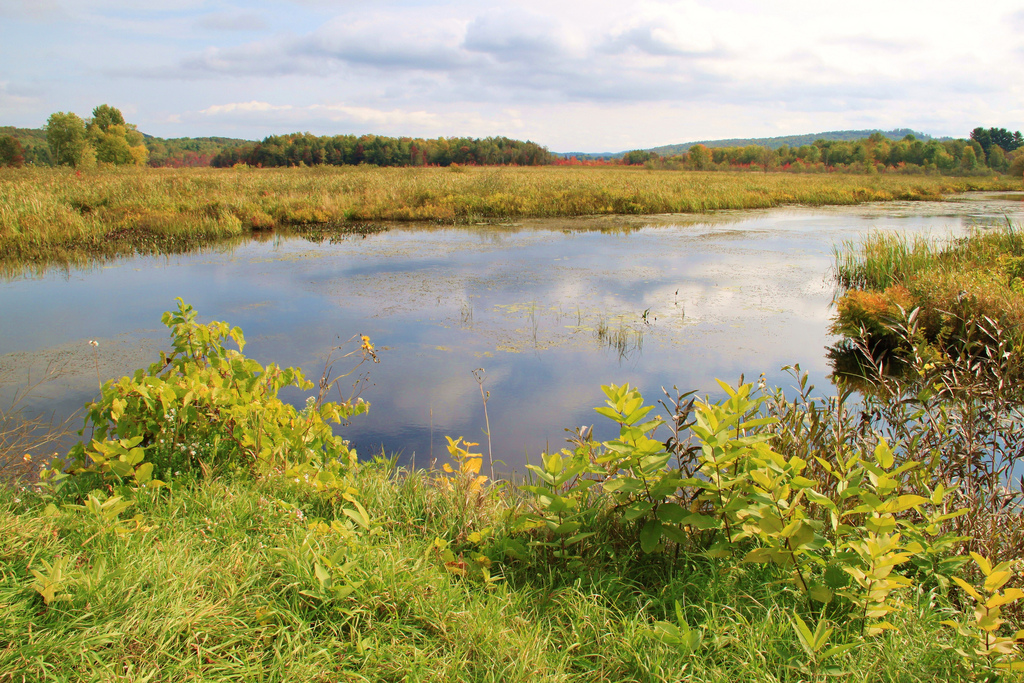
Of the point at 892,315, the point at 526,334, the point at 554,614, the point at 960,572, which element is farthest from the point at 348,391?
the point at 892,315

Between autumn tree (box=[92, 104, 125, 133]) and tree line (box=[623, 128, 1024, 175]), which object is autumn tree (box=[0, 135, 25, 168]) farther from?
tree line (box=[623, 128, 1024, 175])

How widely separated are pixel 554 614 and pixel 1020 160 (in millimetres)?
64158

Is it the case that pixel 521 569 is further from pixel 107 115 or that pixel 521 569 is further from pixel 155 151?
pixel 155 151

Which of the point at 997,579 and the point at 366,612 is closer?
the point at 997,579

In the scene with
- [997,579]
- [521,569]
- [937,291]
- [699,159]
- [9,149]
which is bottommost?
[521,569]

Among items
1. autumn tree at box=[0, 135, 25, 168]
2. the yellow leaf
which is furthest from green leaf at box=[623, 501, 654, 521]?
autumn tree at box=[0, 135, 25, 168]

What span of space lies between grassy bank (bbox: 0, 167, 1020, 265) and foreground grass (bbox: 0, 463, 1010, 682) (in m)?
11.3

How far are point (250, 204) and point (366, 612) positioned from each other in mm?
16256

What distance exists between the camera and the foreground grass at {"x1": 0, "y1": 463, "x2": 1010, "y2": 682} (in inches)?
63.2

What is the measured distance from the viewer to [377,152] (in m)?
56.4

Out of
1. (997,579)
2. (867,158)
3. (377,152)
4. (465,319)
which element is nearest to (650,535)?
(997,579)

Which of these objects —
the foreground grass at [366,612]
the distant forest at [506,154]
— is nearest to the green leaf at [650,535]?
the foreground grass at [366,612]

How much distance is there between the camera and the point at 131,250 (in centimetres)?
1166

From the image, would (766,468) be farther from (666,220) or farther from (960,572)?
(666,220)
